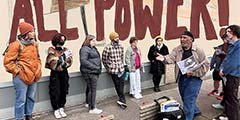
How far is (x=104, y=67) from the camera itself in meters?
6.49

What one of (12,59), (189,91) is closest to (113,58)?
(189,91)

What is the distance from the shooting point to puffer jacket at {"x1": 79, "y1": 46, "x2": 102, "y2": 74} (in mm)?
5609

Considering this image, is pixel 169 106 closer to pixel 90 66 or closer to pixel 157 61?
pixel 90 66

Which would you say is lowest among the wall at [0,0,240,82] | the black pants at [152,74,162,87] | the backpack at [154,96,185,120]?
the backpack at [154,96,185,120]

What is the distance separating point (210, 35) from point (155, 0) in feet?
7.88

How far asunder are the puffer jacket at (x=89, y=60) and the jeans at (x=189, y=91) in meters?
1.62

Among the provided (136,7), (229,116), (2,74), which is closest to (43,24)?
(2,74)

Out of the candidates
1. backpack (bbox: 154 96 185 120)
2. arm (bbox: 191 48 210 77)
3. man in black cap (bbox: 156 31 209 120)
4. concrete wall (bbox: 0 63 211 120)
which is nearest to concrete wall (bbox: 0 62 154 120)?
concrete wall (bbox: 0 63 211 120)

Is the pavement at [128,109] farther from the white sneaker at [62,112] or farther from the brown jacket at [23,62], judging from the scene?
the brown jacket at [23,62]

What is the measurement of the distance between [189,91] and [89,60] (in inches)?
76.7

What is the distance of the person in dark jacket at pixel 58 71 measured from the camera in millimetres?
5391

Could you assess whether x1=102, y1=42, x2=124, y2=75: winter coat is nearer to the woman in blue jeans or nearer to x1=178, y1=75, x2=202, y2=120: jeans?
x1=178, y1=75, x2=202, y2=120: jeans

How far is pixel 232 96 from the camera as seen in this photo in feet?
16.5

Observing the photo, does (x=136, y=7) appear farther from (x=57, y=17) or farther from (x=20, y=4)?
(x=20, y=4)
